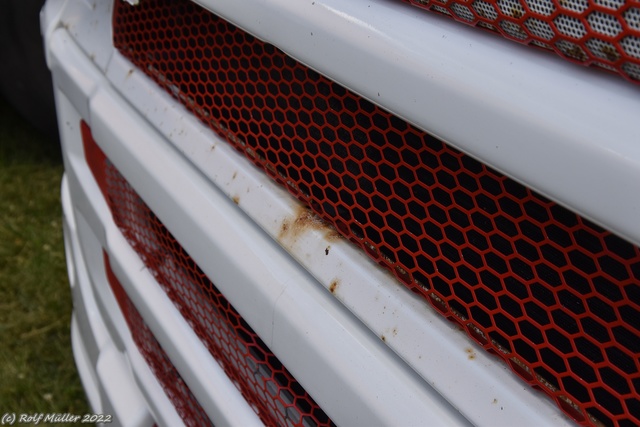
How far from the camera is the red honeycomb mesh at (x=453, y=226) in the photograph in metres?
0.75

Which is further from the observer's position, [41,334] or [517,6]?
[41,334]

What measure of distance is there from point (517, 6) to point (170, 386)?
107 centimetres

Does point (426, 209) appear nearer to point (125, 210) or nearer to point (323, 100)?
point (323, 100)

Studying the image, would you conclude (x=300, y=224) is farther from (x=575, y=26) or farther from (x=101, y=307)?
(x=101, y=307)

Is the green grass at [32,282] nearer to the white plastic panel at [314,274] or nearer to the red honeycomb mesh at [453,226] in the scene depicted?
the white plastic panel at [314,274]

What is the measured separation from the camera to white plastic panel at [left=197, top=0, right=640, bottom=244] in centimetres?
64

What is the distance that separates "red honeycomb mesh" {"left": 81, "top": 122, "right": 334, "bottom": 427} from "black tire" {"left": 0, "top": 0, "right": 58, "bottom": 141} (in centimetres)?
129

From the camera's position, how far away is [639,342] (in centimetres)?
73

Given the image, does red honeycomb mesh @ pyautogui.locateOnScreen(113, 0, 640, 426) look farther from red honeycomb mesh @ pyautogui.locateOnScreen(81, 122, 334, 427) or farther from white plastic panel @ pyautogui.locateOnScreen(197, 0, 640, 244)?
red honeycomb mesh @ pyautogui.locateOnScreen(81, 122, 334, 427)

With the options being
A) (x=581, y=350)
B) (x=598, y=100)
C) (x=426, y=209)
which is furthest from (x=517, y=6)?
(x=581, y=350)

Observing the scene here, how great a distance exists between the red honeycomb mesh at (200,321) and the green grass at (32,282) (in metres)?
0.86

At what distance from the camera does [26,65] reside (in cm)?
287

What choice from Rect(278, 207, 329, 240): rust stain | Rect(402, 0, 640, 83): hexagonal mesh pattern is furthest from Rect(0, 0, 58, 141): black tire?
Rect(402, 0, 640, 83): hexagonal mesh pattern

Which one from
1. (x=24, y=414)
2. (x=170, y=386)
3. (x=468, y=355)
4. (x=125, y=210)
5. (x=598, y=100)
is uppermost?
(x=598, y=100)
